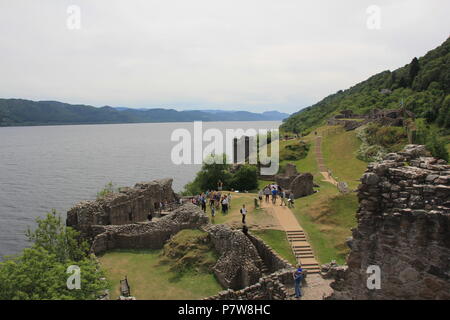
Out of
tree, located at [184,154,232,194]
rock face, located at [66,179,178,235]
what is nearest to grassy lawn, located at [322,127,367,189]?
tree, located at [184,154,232,194]

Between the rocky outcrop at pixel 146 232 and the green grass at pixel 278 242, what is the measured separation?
567 cm

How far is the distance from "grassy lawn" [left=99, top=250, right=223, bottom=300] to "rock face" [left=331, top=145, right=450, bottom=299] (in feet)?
42.3

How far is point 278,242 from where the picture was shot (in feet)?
87.3

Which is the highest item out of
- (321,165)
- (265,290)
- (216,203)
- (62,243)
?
(321,165)

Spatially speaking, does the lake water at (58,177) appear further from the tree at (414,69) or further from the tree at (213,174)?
the tree at (414,69)

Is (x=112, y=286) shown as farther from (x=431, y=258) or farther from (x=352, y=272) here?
(x=431, y=258)

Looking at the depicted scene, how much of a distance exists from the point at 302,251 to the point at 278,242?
6.76ft

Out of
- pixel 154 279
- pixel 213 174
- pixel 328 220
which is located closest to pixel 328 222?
pixel 328 220

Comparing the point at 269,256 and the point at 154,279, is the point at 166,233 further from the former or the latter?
the point at 269,256

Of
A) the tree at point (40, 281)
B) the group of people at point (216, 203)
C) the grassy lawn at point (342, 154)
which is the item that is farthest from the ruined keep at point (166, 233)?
the grassy lawn at point (342, 154)

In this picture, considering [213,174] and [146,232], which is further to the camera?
[213,174]

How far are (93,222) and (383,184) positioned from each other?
2818 centimetres

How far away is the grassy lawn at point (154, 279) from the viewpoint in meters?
23.3

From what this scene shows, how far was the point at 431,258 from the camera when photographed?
36.4 feet
